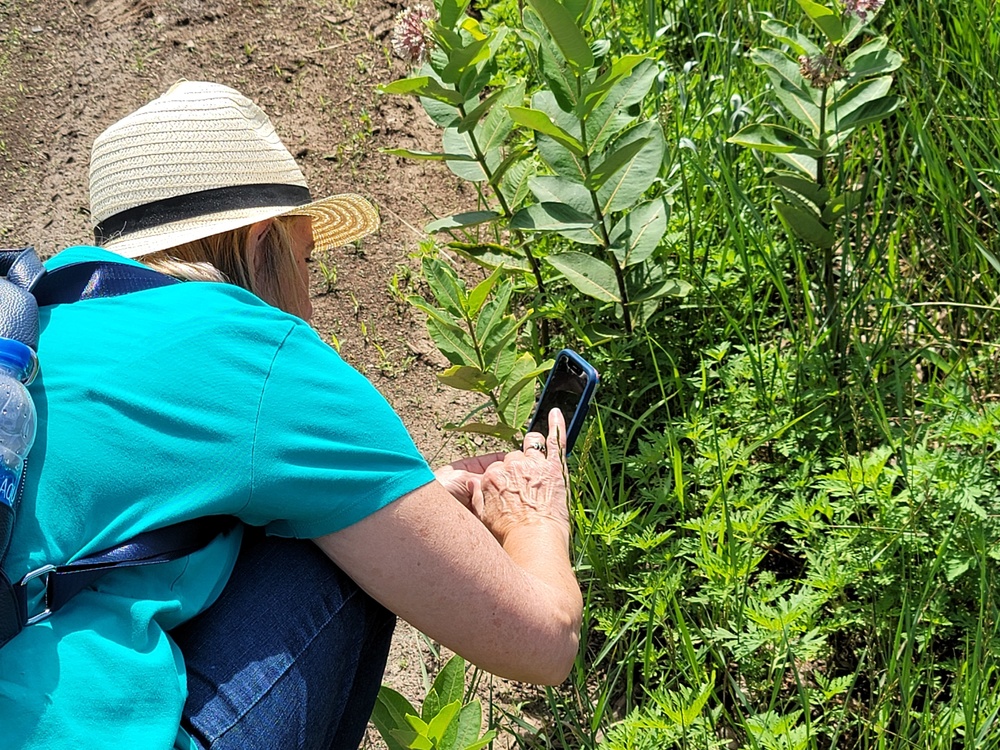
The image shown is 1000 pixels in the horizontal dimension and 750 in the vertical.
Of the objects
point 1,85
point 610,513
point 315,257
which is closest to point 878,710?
point 610,513

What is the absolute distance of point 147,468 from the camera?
129 cm

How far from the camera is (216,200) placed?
163 cm

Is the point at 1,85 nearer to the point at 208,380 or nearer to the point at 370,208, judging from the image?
the point at 370,208

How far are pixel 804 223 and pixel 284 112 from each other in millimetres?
1912

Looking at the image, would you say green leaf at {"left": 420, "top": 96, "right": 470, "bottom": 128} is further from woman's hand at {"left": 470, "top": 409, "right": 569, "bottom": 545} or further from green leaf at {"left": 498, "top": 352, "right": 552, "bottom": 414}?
woman's hand at {"left": 470, "top": 409, "right": 569, "bottom": 545}

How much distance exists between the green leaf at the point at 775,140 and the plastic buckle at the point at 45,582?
170 centimetres

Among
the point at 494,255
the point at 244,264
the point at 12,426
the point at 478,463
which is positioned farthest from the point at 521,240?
the point at 12,426

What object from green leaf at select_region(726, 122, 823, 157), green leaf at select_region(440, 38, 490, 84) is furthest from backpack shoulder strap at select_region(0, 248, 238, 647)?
green leaf at select_region(726, 122, 823, 157)

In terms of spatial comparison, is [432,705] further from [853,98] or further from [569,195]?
[853,98]

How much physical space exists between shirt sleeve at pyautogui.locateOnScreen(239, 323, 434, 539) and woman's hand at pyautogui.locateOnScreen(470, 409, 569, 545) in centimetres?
45

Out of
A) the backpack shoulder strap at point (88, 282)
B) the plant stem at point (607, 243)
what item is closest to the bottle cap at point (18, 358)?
the backpack shoulder strap at point (88, 282)

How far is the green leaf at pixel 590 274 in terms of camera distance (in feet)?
8.14

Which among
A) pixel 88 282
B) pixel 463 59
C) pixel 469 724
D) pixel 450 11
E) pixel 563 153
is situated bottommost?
pixel 469 724

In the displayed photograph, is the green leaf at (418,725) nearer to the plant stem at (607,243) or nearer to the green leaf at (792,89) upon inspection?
the plant stem at (607,243)
